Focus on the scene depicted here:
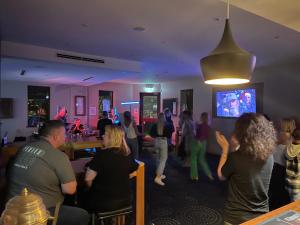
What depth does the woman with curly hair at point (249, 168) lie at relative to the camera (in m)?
1.48

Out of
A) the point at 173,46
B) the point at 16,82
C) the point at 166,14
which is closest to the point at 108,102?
the point at 16,82

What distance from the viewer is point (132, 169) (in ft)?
7.02

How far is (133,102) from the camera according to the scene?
945cm

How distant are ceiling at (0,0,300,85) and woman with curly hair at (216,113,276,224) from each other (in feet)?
3.89

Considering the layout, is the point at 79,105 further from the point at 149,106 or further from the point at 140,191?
the point at 140,191

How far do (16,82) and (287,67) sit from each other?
7.54 m

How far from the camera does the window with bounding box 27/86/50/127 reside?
7.76 m

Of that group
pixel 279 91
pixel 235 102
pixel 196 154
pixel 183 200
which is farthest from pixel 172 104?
pixel 183 200

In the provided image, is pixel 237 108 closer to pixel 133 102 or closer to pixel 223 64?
pixel 133 102

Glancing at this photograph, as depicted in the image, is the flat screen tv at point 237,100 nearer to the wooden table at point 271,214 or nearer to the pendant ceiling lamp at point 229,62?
the wooden table at point 271,214

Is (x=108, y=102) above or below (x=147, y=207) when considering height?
above

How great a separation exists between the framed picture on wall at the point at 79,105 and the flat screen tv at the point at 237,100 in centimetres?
473

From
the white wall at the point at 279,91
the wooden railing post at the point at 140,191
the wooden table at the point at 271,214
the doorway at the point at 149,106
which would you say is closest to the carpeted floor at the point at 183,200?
the wooden railing post at the point at 140,191

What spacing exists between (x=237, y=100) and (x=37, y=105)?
6215mm
